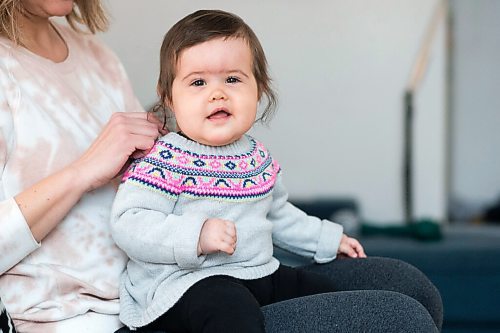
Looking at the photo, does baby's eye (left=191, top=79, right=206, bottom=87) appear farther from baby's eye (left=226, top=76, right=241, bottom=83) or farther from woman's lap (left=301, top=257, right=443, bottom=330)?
woman's lap (left=301, top=257, right=443, bottom=330)

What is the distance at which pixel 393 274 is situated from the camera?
1493 millimetres

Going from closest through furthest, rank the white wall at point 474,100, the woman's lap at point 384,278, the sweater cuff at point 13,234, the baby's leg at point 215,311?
the baby's leg at point 215,311
the sweater cuff at point 13,234
the woman's lap at point 384,278
the white wall at point 474,100

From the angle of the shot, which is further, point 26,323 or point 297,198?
point 297,198

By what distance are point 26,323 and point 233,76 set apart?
50 cm

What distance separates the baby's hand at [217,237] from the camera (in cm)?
122

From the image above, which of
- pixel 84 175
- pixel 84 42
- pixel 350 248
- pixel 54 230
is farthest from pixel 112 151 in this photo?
pixel 350 248

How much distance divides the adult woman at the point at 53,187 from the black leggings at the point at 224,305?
0.06 metres

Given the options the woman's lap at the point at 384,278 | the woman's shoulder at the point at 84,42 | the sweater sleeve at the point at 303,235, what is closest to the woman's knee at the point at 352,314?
the woman's lap at the point at 384,278

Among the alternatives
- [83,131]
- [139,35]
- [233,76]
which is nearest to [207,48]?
[233,76]

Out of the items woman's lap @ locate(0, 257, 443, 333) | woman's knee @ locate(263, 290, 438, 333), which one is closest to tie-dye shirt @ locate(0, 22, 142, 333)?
woman's lap @ locate(0, 257, 443, 333)

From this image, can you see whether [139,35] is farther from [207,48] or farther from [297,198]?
[207,48]

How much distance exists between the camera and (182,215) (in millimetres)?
1280

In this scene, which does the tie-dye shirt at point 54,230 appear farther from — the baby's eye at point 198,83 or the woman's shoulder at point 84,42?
the baby's eye at point 198,83

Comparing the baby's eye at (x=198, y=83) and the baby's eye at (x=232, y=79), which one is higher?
the baby's eye at (x=198, y=83)
